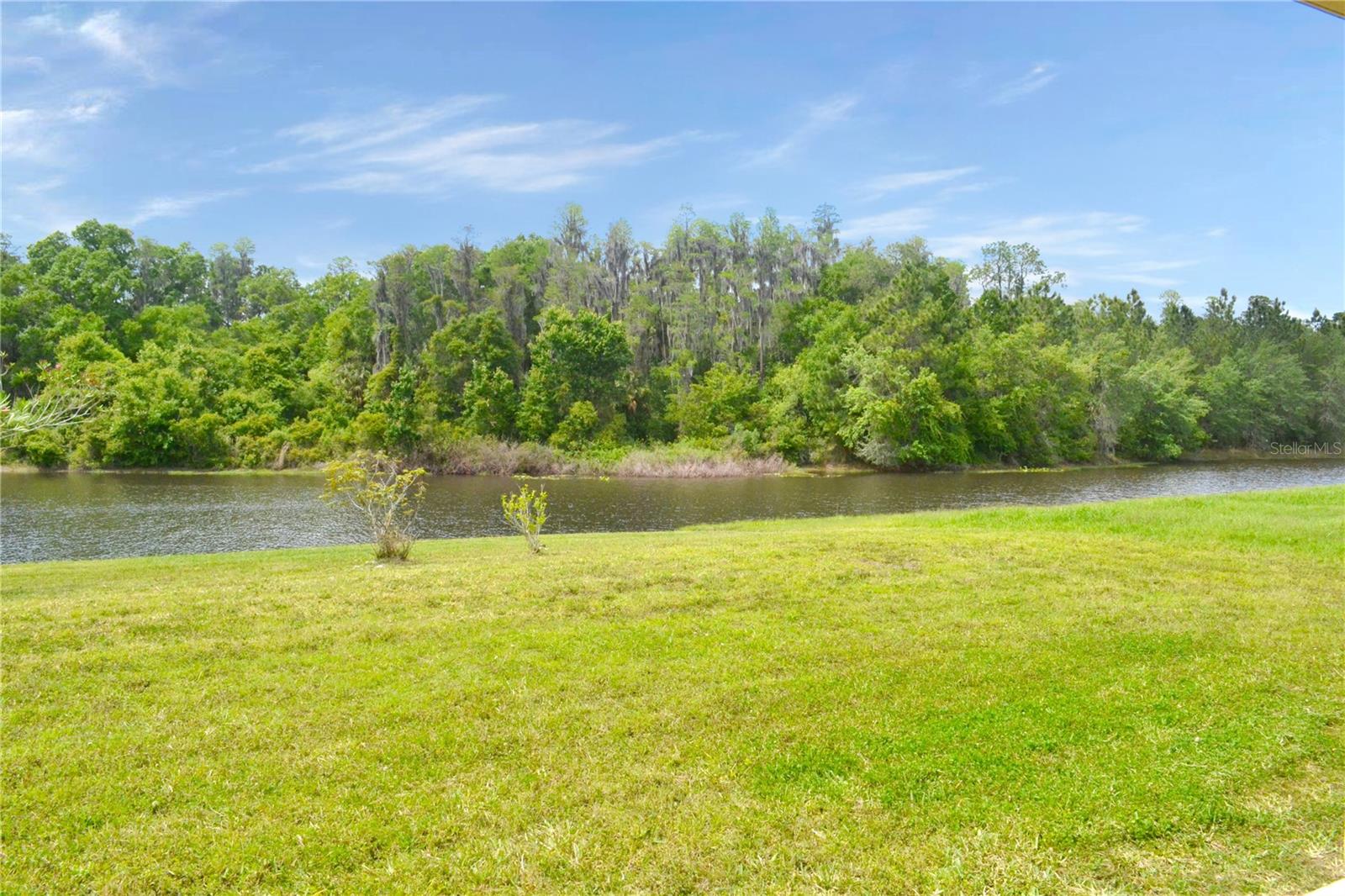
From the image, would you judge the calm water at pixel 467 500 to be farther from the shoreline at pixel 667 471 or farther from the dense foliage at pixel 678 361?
the dense foliage at pixel 678 361

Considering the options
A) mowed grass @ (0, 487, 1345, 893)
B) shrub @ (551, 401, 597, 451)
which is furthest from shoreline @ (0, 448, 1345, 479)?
mowed grass @ (0, 487, 1345, 893)

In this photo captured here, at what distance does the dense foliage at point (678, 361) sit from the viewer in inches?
2130

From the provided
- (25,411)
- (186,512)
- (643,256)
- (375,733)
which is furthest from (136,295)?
(375,733)

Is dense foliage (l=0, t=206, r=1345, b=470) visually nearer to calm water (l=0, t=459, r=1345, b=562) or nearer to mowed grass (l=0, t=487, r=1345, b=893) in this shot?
calm water (l=0, t=459, r=1345, b=562)

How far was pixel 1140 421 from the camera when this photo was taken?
6197cm

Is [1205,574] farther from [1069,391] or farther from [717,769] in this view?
[1069,391]

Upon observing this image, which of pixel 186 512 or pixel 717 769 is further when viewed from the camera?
pixel 186 512

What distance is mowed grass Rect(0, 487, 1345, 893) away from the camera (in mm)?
3959

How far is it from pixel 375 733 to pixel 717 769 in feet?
7.87

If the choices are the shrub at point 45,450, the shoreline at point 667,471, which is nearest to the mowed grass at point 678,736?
the shoreline at point 667,471

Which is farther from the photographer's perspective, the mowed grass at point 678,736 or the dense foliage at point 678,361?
the dense foliage at point 678,361

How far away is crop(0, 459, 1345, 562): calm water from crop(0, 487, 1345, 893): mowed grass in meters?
15.6

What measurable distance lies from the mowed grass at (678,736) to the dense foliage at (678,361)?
4362cm

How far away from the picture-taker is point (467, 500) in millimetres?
34844
